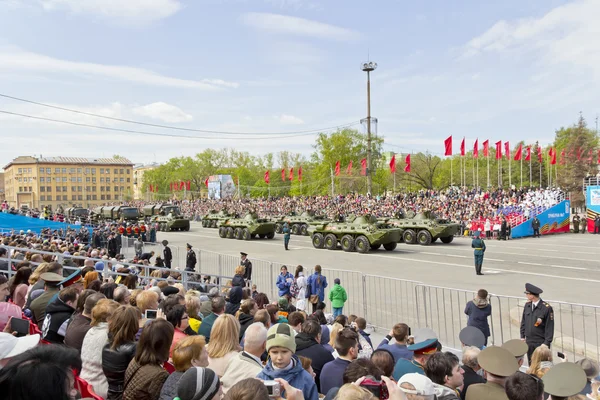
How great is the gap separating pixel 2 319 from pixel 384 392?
4.15 meters

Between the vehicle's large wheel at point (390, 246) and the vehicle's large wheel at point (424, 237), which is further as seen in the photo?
the vehicle's large wheel at point (424, 237)

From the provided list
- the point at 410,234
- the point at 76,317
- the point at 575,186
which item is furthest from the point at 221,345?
the point at 575,186

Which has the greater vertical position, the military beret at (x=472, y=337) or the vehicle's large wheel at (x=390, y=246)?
the military beret at (x=472, y=337)

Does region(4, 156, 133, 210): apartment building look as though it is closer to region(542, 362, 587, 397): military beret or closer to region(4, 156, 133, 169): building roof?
region(4, 156, 133, 169): building roof

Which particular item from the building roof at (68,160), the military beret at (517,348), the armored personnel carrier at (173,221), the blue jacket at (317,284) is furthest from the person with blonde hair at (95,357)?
the building roof at (68,160)

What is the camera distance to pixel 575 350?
8.54 meters

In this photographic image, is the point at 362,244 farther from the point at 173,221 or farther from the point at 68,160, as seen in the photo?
the point at 68,160

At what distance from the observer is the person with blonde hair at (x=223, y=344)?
405cm

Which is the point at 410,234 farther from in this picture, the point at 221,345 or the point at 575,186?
the point at 575,186

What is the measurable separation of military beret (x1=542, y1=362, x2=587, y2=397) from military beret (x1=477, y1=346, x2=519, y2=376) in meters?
0.27

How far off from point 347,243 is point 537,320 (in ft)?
58.6

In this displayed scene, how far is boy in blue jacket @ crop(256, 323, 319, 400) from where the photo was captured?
3.59m

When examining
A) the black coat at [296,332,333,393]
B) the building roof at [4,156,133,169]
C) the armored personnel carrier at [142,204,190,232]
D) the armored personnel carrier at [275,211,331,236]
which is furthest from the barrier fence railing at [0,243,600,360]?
the building roof at [4,156,133,169]

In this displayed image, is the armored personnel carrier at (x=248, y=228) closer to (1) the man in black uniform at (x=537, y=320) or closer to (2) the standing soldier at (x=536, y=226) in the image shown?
(2) the standing soldier at (x=536, y=226)
